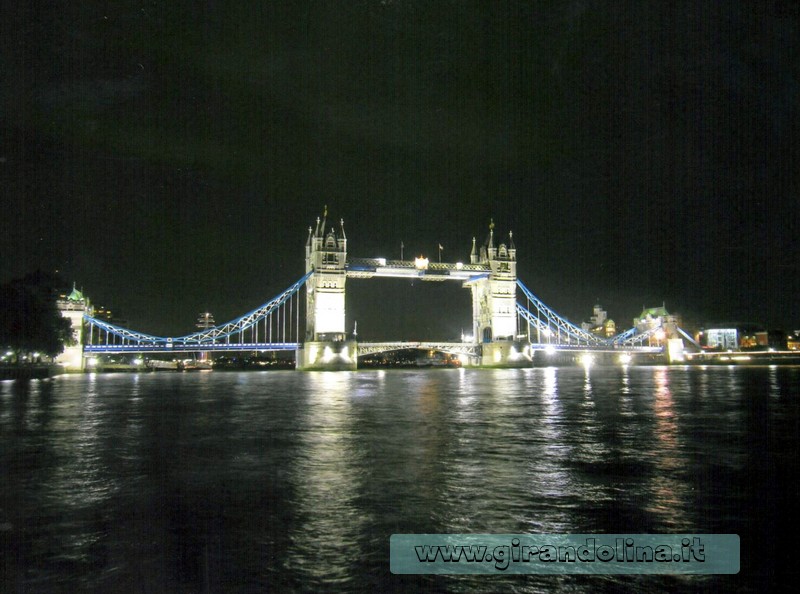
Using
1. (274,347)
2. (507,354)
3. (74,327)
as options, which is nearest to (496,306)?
(507,354)

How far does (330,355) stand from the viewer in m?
81.9

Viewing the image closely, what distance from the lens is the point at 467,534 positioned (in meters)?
6.80

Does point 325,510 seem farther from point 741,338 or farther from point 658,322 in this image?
point 741,338

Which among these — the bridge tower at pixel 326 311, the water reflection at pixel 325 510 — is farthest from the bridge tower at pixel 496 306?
the water reflection at pixel 325 510

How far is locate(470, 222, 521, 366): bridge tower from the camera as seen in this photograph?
94250 mm

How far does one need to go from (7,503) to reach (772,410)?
80.5ft

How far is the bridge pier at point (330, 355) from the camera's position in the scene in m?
81.8

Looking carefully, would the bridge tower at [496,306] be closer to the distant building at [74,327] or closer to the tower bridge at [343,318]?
the tower bridge at [343,318]

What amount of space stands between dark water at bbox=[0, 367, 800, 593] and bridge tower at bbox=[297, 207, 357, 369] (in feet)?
209

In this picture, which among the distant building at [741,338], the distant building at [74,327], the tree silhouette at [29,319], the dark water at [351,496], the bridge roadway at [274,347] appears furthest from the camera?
the distant building at [741,338]

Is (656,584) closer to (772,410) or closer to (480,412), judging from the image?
(480,412)

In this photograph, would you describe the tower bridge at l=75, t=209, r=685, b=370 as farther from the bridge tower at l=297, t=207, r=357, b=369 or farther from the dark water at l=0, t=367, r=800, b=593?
the dark water at l=0, t=367, r=800, b=593

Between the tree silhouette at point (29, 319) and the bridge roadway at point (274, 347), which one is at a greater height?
the tree silhouette at point (29, 319)

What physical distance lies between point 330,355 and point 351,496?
73869 millimetres
